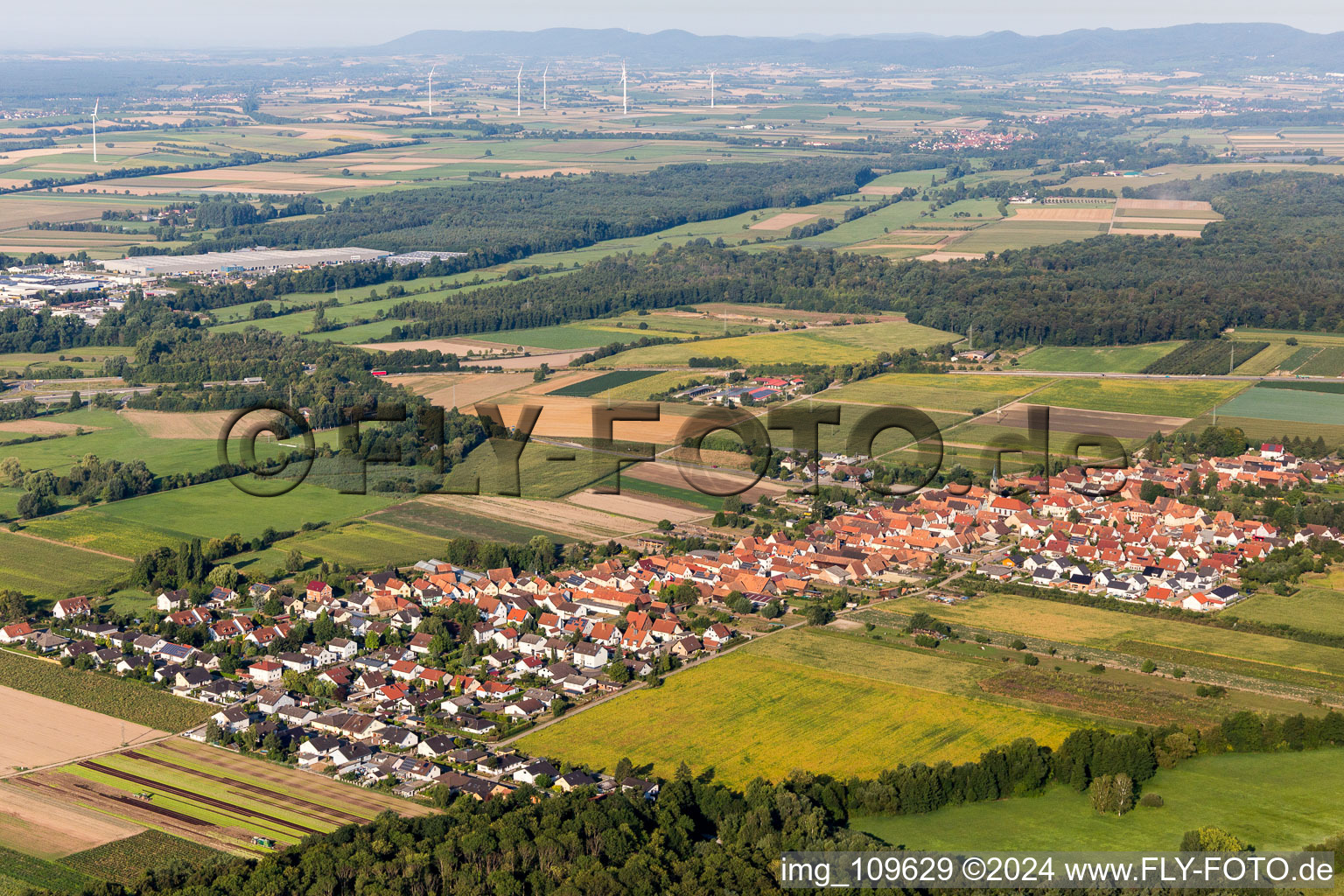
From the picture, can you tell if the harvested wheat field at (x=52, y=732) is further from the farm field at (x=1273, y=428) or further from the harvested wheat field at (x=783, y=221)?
the harvested wheat field at (x=783, y=221)

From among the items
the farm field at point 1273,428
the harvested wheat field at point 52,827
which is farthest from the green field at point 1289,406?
the harvested wheat field at point 52,827

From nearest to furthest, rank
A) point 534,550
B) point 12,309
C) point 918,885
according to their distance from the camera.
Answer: point 918,885, point 534,550, point 12,309

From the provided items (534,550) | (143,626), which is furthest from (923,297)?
(143,626)

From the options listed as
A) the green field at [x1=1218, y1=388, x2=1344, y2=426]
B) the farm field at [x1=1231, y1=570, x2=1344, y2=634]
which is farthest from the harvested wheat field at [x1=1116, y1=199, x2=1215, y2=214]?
the farm field at [x1=1231, y1=570, x2=1344, y2=634]

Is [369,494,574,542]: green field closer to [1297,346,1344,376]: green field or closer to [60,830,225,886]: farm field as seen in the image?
[60,830,225,886]: farm field

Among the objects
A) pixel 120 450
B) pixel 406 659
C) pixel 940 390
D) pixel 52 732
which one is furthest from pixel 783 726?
pixel 940 390

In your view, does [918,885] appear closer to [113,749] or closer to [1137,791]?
[1137,791]
